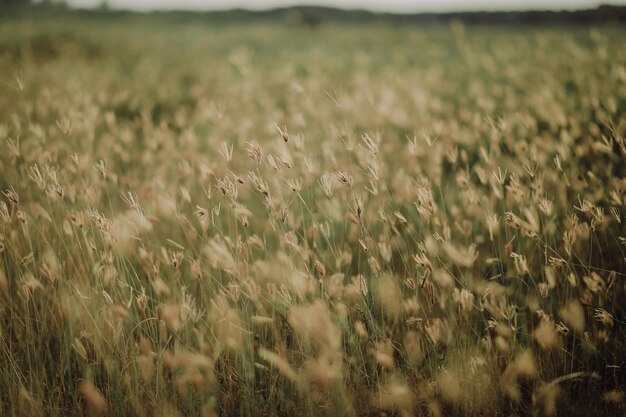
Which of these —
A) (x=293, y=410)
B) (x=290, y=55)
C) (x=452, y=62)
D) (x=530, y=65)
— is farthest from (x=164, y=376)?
(x=290, y=55)

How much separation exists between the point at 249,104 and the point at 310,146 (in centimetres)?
184

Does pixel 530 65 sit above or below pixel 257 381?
above

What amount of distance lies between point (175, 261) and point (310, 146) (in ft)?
8.61

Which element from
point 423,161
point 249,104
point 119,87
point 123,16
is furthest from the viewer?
point 123,16

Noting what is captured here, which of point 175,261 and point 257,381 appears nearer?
point 175,261

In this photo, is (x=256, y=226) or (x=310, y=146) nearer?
(x=256, y=226)

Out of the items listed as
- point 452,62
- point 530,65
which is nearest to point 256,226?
point 530,65

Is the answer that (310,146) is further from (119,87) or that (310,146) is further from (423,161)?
(119,87)

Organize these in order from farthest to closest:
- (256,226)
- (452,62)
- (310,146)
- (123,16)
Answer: (123,16) → (452,62) → (310,146) → (256,226)

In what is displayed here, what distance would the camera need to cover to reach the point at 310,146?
154 inches

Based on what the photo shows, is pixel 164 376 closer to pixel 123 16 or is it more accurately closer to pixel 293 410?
pixel 293 410

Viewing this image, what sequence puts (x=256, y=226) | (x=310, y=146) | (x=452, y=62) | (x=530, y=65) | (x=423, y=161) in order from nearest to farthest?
(x=256, y=226) → (x=423, y=161) → (x=310, y=146) → (x=530, y=65) → (x=452, y=62)

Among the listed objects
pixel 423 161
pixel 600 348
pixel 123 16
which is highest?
pixel 123 16

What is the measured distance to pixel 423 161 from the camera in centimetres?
352
